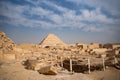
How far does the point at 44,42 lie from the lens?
68.4 ft

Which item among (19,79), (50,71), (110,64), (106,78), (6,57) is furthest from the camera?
(110,64)

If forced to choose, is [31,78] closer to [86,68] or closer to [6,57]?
[6,57]

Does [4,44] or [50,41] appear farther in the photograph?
[50,41]

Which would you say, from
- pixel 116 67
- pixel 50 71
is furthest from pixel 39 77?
pixel 116 67

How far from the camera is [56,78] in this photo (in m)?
3.67

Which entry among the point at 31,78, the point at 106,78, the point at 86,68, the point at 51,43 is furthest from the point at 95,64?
the point at 51,43

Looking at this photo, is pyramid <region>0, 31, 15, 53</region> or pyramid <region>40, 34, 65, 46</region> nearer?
pyramid <region>0, 31, 15, 53</region>

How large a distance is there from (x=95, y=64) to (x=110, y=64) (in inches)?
19.3

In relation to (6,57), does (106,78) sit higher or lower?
lower

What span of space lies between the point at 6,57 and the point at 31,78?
242cm

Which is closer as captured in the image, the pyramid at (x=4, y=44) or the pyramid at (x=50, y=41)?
the pyramid at (x=4, y=44)

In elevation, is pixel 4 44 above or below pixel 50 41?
below

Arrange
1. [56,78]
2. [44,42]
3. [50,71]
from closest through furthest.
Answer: [56,78]
[50,71]
[44,42]

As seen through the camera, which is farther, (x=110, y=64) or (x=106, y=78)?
(x=110, y=64)
